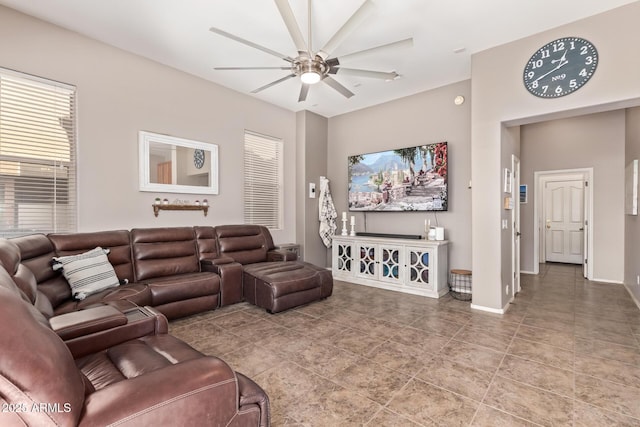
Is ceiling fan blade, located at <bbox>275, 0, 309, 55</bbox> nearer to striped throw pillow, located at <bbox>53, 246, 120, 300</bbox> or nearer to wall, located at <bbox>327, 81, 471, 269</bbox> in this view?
striped throw pillow, located at <bbox>53, 246, 120, 300</bbox>

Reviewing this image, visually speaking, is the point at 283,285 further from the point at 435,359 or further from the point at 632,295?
the point at 632,295

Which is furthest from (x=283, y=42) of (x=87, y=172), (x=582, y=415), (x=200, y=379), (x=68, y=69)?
(x=582, y=415)

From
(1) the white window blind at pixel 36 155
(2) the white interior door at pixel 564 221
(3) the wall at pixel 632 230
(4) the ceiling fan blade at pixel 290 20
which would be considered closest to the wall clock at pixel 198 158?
(1) the white window blind at pixel 36 155

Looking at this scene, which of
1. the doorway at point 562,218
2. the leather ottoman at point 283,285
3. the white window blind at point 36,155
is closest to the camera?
the white window blind at point 36,155

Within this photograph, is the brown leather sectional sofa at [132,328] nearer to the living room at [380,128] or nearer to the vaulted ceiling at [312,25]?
the living room at [380,128]

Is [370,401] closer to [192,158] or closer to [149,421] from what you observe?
[149,421]

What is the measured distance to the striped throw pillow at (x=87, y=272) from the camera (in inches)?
111

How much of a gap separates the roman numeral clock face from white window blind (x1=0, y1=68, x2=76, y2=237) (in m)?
5.22

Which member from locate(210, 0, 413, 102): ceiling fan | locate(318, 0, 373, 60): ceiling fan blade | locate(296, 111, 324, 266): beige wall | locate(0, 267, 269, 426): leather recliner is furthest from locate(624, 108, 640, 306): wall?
locate(0, 267, 269, 426): leather recliner

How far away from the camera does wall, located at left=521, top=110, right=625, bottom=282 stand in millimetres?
5328

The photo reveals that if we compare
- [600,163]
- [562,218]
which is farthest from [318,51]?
[562,218]

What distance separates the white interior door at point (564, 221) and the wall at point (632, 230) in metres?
1.93

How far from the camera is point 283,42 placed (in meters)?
3.57

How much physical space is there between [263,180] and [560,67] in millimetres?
4380
